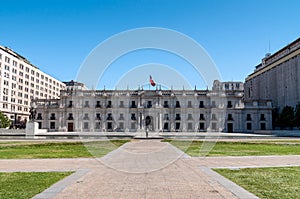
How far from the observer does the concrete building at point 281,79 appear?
59.6 meters

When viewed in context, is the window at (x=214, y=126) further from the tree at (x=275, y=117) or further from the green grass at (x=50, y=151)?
the green grass at (x=50, y=151)

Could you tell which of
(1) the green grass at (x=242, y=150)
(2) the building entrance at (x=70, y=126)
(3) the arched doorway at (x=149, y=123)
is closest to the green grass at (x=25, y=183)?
(1) the green grass at (x=242, y=150)

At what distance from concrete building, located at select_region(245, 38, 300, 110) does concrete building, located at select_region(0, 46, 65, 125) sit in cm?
5713

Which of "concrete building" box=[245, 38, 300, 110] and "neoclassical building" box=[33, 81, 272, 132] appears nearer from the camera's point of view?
"concrete building" box=[245, 38, 300, 110]

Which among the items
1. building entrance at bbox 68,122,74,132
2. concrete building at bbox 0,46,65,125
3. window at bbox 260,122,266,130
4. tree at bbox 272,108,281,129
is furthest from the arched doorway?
concrete building at bbox 0,46,65,125

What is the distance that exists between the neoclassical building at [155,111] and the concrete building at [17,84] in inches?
316

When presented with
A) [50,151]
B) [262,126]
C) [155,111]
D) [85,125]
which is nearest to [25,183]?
[50,151]

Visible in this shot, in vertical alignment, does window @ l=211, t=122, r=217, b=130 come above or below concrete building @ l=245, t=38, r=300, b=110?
below

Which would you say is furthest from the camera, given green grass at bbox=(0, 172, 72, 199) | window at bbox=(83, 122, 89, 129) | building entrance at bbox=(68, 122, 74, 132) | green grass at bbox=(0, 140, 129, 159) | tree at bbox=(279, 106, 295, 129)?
building entrance at bbox=(68, 122, 74, 132)

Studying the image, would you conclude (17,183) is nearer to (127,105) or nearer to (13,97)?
(127,105)

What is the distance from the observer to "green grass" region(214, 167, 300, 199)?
716 cm

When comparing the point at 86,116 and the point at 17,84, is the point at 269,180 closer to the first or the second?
the point at 86,116

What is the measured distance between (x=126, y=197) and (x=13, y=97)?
71.8 m

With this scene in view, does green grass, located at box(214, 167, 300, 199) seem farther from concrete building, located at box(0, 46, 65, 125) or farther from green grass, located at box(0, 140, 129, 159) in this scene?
concrete building, located at box(0, 46, 65, 125)
